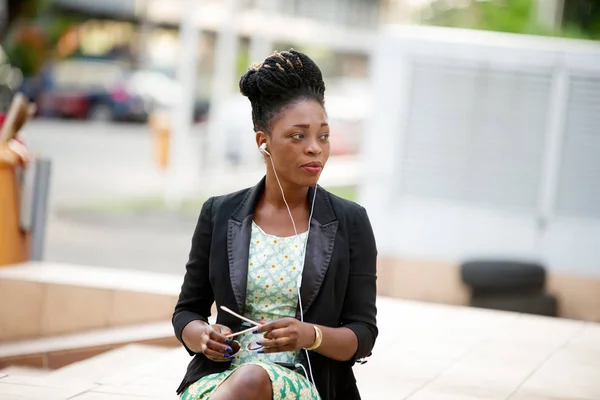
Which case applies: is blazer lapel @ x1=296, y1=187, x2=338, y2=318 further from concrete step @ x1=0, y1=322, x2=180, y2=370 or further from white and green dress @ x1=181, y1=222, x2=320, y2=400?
concrete step @ x1=0, y1=322, x2=180, y2=370

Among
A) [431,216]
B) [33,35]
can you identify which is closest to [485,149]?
[431,216]

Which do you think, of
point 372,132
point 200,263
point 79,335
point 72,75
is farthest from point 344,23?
point 200,263

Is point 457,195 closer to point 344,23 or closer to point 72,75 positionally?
point 72,75

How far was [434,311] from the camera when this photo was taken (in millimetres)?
7547

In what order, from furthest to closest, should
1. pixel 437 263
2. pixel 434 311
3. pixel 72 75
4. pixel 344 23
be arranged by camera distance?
pixel 344 23 < pixel 72 75 < pixel 437 263 < pixel 434 311

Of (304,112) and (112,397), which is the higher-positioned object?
(304,112)

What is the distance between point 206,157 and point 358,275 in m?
15.6

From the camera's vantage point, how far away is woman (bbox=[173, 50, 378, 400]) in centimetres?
341

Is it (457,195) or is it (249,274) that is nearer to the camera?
(249,274)

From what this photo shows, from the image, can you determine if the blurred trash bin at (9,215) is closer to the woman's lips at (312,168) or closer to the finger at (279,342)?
the woman's lips at (312,168)

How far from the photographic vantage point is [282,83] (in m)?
3.42

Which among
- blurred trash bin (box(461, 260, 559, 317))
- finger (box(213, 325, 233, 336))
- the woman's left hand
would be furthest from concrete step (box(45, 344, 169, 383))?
blurred trash bin (box(461, 260, 559, 317))

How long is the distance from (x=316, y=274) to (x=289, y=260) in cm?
11

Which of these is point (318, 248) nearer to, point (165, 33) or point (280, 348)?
point (280, 348)
